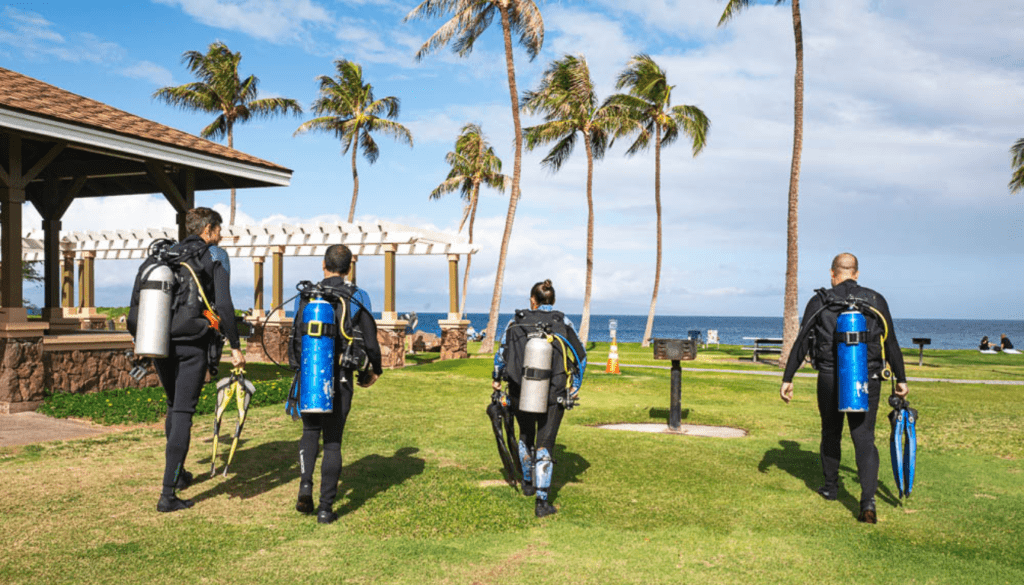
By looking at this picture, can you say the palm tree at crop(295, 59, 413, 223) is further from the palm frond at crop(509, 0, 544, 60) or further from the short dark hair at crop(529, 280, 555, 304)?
the short dark hair at crop(529, 280, 555, 304)

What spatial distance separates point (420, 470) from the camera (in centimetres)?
682

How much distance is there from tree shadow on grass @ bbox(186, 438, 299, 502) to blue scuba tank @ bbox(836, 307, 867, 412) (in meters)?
4.57

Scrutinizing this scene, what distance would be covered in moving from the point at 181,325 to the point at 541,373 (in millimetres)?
2594

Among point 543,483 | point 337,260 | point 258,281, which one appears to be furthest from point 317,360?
point 258,281

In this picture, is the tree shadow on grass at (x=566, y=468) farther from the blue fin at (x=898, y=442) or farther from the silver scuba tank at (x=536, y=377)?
the blue fin at (x=898, y=442)

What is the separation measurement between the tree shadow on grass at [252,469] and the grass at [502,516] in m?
0.04

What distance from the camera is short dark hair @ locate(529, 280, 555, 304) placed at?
19.0ft

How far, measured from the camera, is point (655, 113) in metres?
34.3

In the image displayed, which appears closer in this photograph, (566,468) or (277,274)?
(566,468)

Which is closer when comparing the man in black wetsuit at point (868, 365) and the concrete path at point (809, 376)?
the man in black wetsuit at point (868, 365)

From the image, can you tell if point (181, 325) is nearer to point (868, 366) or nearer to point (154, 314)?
point (154, 314)

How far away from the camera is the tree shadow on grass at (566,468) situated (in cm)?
641

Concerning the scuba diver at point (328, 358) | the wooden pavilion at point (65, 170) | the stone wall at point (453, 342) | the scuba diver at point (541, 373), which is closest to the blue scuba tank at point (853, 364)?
the scuba diver at point (541, 373)

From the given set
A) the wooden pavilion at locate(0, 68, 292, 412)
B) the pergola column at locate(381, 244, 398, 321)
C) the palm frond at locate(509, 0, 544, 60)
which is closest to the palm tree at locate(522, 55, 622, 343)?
the palm frond at locate(509, 0, 544, 60)
